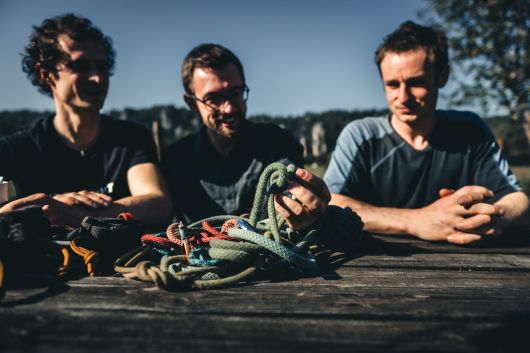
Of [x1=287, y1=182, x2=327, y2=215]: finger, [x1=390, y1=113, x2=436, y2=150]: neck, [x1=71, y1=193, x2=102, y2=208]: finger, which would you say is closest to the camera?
[x1=287, y1=182, x2=327, y2=215]: finger

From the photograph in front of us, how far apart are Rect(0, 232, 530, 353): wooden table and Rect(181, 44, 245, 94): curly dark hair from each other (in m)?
2.21

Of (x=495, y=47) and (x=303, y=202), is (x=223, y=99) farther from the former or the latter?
(x=495, y=47)

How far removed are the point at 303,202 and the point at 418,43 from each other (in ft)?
6.52

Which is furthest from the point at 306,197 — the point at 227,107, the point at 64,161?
the point at 64,161

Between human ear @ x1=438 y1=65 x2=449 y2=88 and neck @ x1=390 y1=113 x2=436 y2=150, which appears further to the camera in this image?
human ear @ x1=438 y1=65 x2=449 y2=88

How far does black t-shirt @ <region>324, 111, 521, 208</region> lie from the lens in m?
2.82

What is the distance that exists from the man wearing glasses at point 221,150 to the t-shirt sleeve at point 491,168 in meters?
1.26

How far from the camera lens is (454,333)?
3.14 feet

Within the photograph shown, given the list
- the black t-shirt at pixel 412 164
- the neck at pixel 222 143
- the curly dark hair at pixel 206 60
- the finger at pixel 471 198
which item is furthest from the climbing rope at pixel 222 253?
the curly dark hair at pixel 206 60

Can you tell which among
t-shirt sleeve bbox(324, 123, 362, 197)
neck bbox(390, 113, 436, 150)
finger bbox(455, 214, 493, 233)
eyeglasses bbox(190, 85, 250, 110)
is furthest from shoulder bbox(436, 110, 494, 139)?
eyeglasses bbox(190, 85, 250, 110)

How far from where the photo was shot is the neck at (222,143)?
3.13 meters

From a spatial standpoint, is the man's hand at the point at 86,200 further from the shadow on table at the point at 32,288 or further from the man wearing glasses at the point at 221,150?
the shadow on table at the point at 32,288

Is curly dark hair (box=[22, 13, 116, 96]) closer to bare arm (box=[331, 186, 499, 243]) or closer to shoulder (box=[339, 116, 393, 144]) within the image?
shoulder (box=[339, 116, 393, 144])

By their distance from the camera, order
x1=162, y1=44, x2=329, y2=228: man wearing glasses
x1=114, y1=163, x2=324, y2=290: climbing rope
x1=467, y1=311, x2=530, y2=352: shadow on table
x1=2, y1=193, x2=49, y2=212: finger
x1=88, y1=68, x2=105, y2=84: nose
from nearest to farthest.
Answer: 1. x1=467, y1=311, x2=530, y2=352: shadow on table
2. x1=114, y1=163, x2=324, y2=290: climbing rope
3. x1=2, y1=193, x2=49, y2=212: finger
4. x1=162, y1=44, x2=329, y2=228: man wearing glasses
5. x1=88, y1=68, x2=105, y2=84: nose
